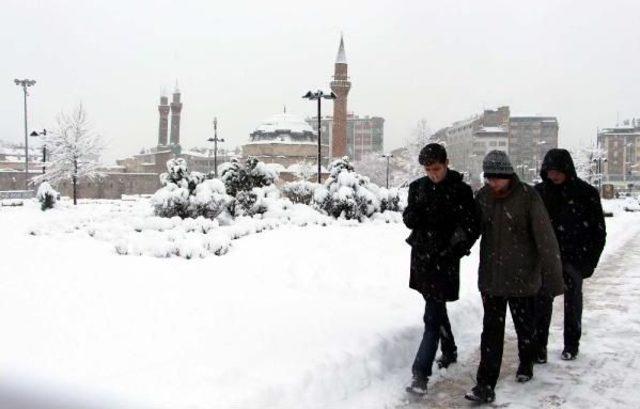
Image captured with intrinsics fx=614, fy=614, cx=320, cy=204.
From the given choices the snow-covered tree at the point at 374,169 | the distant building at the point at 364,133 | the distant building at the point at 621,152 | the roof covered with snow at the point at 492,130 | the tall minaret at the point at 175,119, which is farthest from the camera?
the distant building at the point at 364,133

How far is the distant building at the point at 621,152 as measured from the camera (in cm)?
11675

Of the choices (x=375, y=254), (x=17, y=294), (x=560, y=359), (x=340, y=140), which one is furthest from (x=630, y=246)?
(x=340, y=140)

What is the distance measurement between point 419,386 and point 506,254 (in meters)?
1.11

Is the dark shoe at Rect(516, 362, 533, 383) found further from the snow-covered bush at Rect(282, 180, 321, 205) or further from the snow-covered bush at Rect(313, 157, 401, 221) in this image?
the snow-covered bush at Rect(282, 180, 321, 205)

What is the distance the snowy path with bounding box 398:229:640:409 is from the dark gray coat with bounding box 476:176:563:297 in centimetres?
76

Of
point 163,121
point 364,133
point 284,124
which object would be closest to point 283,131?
point 284,124

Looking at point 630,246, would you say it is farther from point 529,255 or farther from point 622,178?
point 622,178

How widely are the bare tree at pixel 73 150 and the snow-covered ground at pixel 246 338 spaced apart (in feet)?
102

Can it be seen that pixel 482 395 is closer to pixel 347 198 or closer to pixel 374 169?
pixel 347 198

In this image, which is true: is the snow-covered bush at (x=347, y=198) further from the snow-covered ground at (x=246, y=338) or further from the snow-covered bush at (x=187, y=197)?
the snow-covered ground at (x=246, y=338)

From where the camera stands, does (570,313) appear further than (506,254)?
Yes

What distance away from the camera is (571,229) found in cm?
510

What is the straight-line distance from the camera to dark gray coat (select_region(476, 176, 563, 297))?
4223mm

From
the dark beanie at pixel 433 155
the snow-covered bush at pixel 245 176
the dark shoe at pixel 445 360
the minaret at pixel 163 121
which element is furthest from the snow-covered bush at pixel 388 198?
the minaret at pixel 163 121
